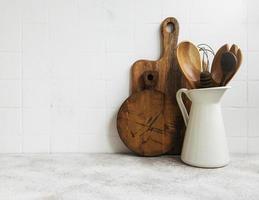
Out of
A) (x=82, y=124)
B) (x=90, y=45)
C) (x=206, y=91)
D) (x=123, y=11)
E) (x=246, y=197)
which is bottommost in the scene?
(x=246, y=197)

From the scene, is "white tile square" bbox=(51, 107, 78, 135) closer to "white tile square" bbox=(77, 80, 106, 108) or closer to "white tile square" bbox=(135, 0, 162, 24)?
"white tile square" bbox=(77, 80, 106, 108)

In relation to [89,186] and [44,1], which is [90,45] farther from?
[89,186]

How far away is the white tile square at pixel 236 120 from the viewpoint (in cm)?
78

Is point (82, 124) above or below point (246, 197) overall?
above

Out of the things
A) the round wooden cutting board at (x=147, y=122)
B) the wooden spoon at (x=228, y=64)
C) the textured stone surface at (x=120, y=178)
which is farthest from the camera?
the round wooden cutting board at (x=147, y=122)

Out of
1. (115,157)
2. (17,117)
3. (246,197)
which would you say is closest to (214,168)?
(246,197)

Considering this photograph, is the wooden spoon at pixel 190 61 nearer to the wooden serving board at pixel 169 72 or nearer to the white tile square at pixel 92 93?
the wooden serving board at pixel 169 72

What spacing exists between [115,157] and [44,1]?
554 millimetres

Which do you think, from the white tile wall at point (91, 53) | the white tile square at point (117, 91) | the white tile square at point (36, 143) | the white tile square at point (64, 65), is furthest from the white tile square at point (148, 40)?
the white tile square at point (36, 143)

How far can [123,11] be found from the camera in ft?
2.55

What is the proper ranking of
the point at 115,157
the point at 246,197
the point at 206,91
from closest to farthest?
the point at 246,197, the point at 206,91, the point at 115,157

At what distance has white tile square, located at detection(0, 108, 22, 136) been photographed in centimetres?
78

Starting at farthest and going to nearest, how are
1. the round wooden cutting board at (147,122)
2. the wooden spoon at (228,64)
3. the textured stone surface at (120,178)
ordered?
the round wooden cutting board at (147,122) → the wooden spoon at (228,64) → the textured stone surface at (120,178)

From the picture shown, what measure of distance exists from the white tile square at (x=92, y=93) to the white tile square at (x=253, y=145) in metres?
0.50
